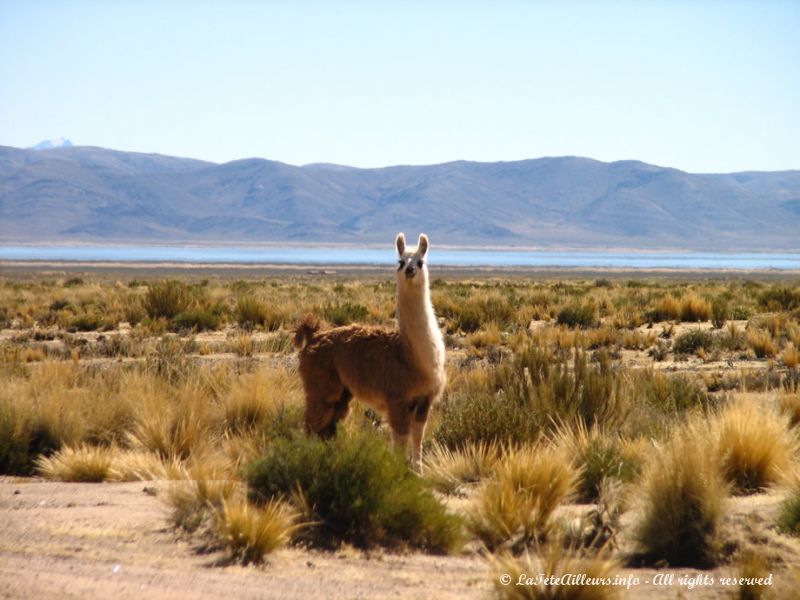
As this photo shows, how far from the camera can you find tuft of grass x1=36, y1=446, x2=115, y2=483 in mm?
8258

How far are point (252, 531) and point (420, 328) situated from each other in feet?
7.63

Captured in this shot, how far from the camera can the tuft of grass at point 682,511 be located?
6.39 metres

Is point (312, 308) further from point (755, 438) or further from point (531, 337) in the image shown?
point (755, 438)

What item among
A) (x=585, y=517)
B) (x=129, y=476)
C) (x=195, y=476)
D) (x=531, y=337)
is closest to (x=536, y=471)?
(x=585, y=517)

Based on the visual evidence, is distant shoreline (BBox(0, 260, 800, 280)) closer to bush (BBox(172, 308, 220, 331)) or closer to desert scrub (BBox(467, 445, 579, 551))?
bush (BBox(172, 308, 220, 331))

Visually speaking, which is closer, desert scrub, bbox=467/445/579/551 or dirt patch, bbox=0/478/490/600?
dirt patch, bbox=0/478/490/600

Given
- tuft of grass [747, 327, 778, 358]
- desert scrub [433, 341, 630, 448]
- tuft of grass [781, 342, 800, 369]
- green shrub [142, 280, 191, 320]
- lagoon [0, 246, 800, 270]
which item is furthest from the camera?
lagoon [0, 246, 800, 270]

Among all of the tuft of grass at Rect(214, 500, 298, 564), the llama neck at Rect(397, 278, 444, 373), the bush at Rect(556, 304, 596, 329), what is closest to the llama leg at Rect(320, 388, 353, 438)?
the llama neck at Rect(397, 278, 444, 373)

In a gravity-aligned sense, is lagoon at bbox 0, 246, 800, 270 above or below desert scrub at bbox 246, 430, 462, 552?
below

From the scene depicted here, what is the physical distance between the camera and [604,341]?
20219 mm

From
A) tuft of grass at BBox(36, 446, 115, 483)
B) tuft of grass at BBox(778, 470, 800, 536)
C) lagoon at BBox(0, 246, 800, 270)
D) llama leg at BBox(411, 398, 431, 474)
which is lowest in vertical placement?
lagoon at BBox(0, 246, 800, 270)

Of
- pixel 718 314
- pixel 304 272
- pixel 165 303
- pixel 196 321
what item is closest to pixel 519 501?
pixel 196 321

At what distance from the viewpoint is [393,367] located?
7883 millimetres

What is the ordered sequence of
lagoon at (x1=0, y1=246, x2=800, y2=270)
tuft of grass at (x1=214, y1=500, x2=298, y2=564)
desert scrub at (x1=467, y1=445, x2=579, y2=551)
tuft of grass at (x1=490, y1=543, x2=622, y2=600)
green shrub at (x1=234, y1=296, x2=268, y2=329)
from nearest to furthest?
tuft of grass at (x1=490, y1=543, x2=622, y2=600)
tuft of grass at (x1=214, y1=500, x2=298, y2=564)
desert scrub at (x1=467, y1=445, x2=579, y2=551)
green shrub at (x1=234, y1=296, x2=268, y2=329)
lagoon at (x1=0, y1=246, x2=800, y2=270)
